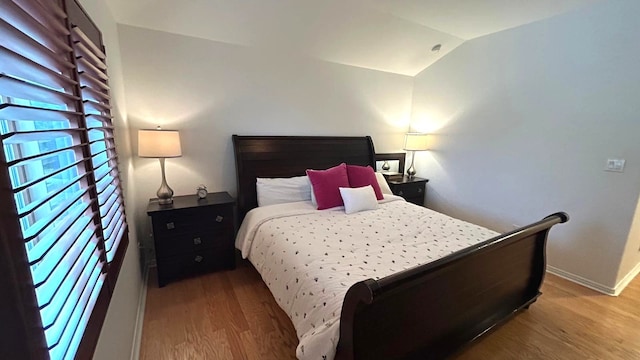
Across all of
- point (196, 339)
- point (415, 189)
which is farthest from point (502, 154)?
point (196, 339)

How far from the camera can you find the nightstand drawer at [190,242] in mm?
2449

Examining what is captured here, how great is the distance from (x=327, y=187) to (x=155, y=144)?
159 cm

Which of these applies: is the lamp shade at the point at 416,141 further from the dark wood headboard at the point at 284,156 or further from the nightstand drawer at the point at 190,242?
the nightstand drawer at the point at 190,242

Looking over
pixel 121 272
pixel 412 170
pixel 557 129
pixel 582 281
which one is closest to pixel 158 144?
pixel 121 272

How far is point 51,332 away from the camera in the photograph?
706 mm

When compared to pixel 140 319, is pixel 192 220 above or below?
above

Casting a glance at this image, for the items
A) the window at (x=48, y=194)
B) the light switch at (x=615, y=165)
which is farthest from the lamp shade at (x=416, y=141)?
the window at (x=48, y=194)

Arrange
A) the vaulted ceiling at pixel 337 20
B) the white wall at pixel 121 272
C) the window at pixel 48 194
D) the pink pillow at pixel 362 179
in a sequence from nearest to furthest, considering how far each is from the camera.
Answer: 1. the window at pixel 48 194
2. the white wall at pixel 121 272
3. the vaulted ceiling at pixel 337 20
4. the pink pillow at pixel 362 179

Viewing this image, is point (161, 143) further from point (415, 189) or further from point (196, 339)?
point (415, 189)

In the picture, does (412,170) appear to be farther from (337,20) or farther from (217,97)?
(217,97)

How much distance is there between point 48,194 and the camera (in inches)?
28.2

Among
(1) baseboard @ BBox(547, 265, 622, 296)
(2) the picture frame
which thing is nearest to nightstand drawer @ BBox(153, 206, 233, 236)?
(2) the picture frame

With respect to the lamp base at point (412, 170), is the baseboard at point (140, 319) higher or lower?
lower

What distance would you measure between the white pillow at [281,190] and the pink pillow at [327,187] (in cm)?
20
